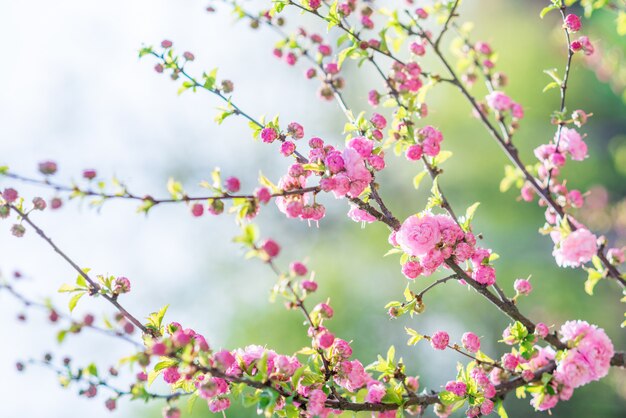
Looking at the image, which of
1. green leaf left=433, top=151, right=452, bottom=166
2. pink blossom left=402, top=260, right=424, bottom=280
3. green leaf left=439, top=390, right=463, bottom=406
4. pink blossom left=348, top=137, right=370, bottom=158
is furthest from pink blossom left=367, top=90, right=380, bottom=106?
green leaf left=439, top=390, right=463, bottom=406

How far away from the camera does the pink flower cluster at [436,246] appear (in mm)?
1107

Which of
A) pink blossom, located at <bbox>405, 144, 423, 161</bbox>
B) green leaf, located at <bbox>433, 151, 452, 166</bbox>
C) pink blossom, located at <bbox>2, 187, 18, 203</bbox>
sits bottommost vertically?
pink blossom, located at <bbox>2, 187, 18, 203</bbox>

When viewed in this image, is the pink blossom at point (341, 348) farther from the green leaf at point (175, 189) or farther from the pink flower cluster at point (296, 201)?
the green leaf at point (175, 189)

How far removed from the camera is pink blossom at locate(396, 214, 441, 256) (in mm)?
1103

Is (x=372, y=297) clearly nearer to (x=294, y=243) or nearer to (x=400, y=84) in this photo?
(x=294, y=243)

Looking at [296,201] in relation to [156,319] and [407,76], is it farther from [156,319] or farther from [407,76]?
[407,76]

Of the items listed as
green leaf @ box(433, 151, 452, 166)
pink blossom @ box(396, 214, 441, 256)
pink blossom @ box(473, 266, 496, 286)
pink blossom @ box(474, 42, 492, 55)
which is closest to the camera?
pink blossom @ box(396, 214, 441, 256)

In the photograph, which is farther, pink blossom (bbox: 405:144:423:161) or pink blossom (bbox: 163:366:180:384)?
pink blossom (bbox: 405:144:423:161)

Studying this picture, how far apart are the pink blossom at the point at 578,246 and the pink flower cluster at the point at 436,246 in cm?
17

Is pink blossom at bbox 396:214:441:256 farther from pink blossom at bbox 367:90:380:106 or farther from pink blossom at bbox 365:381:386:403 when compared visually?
pink blossom at bbox 367:90:380:106

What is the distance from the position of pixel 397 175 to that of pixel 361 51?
224 inches

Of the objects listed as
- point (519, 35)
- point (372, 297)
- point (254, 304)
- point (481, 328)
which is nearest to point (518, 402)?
point (481, 328)

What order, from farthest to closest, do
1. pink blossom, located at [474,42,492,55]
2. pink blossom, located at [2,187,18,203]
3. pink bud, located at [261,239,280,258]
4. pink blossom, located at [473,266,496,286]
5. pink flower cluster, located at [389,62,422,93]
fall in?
pink blossom, located at [474,42,492,55] < pink flower cluster, located at [389,62,422,93] < pink blossom, located at [473,266,496,286] < pink blossom, located at [2,187,18,203] < pink bud, located at [261,239,280,258]

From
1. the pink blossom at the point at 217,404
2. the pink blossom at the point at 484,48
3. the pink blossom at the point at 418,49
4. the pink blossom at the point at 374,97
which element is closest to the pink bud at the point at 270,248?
the pink blossom at the point at 217,404
